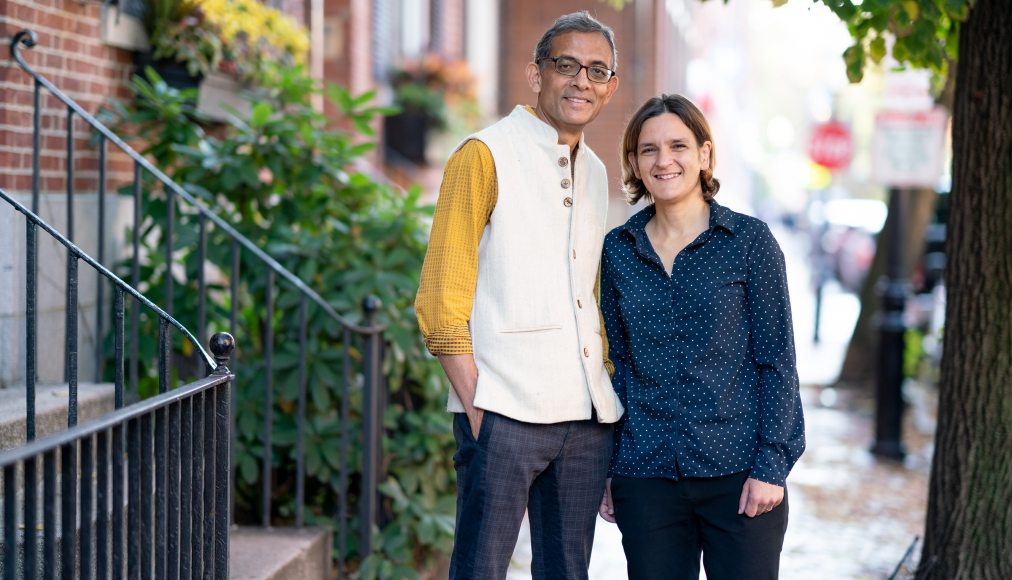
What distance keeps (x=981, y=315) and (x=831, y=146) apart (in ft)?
44.3

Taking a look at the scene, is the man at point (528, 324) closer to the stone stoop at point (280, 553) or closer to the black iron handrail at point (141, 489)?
the black iron handrail at point (141, 489)

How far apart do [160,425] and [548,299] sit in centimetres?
99

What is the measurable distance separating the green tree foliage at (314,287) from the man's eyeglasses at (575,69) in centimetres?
207

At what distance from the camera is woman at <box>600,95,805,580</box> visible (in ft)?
9.70

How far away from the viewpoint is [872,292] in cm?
1166

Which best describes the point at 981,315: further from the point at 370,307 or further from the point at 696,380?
the point at 370,307

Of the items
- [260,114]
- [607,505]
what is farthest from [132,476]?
[260,114]

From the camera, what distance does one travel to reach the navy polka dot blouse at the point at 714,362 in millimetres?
2953

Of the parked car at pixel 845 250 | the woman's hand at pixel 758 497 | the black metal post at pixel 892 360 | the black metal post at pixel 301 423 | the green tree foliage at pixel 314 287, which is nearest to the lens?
the woman's hand at pixel 758 497

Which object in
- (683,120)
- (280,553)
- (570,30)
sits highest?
(570,30)

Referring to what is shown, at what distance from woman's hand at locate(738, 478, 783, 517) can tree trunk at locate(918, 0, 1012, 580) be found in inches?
67.3

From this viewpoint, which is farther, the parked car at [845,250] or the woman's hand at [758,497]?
the parked car at [845,250]

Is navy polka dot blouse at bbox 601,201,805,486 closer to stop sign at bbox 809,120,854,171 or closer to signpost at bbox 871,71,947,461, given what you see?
signpost at bbox 871,71,947,461

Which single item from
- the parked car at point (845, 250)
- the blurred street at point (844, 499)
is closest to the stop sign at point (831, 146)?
the parked car at point (845, 250)
